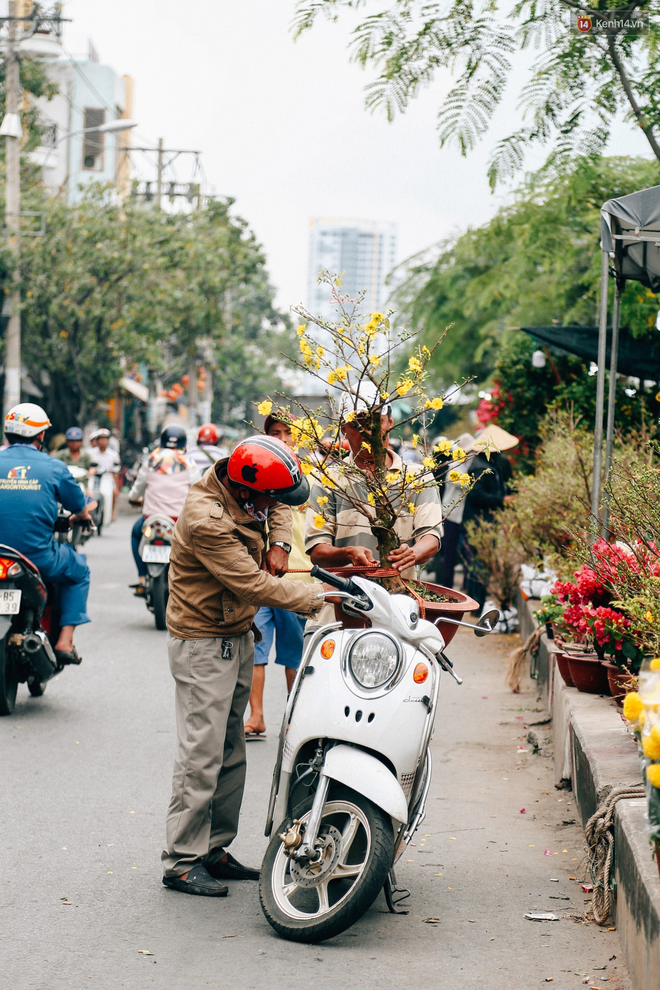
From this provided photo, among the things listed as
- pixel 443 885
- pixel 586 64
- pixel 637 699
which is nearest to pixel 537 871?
pixel 443 885

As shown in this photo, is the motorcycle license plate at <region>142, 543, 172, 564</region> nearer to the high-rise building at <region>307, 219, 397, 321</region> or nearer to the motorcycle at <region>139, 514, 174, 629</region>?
the motorcycle at <region>139, 514, 174, 629</region>

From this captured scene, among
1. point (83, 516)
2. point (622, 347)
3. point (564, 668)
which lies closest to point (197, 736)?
point (564, 668)

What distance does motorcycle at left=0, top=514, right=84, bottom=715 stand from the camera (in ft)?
24.1

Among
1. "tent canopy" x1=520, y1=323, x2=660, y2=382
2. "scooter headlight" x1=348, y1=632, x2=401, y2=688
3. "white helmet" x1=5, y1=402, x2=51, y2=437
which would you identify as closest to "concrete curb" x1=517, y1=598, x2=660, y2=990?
"scooter headlight" x1=348, y1=632, x2=401, y2=688

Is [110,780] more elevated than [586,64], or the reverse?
[586,64]

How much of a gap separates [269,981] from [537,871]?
1615mm

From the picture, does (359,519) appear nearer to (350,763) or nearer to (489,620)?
(489,620)

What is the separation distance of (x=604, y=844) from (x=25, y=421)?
4491 mm

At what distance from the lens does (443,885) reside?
488cm

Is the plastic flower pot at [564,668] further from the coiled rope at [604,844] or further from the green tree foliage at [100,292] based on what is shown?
the green tree foliage at [100,292]

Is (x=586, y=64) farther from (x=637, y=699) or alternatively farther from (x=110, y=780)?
(x=637, y=699)

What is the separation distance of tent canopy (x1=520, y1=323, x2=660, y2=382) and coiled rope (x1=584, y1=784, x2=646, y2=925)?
26.3ft

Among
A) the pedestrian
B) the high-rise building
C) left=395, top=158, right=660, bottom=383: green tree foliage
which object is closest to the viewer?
the pedestrian

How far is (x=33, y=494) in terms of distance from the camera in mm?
7402
